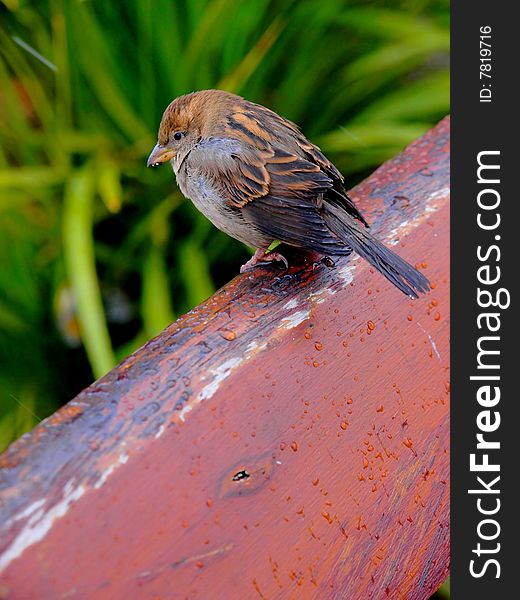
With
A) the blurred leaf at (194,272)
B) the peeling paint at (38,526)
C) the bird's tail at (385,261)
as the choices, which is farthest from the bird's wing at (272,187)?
the peeling paint at (38,526)

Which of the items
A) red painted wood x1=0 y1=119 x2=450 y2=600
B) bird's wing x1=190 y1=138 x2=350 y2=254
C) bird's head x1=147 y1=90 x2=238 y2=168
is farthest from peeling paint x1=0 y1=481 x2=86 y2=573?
bird's head x1=147 y1=90 x2=238 y2=168

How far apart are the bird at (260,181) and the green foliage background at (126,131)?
1.66 ft

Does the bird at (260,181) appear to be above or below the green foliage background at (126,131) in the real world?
below

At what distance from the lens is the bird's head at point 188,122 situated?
2111 mm

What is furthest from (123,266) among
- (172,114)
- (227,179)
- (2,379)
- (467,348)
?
(467,348)

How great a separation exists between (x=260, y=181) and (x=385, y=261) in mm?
499

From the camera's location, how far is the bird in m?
1.69

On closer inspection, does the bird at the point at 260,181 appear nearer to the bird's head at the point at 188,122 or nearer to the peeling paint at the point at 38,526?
the bird's head at the point at 188,122

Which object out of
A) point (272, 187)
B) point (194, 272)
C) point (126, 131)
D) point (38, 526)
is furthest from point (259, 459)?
point (126, 131)

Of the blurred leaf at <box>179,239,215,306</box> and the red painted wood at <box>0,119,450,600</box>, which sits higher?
the blurred leaf at <box>179,239,215,306</box>

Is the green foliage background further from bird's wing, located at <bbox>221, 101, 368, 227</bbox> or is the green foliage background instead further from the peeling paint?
the peeling paint

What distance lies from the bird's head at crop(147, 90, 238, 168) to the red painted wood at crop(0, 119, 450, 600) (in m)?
0.70

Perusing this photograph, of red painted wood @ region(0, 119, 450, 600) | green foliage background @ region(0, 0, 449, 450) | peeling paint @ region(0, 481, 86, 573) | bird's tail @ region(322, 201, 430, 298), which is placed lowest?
peeling paint @ region(0, 481, 86, 573)

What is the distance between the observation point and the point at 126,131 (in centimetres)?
288
